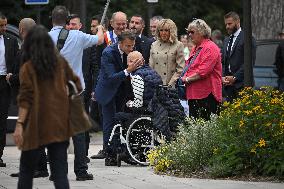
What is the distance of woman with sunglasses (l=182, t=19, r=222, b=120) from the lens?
51.5 ft

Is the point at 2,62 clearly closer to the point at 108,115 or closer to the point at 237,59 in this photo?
the point at 108,115

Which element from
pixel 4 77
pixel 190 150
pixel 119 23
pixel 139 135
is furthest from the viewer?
pixel 119 23

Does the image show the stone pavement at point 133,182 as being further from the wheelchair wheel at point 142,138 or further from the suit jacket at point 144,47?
the suit jacket at point 144,47

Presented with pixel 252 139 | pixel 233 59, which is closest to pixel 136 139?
pixel 233 59

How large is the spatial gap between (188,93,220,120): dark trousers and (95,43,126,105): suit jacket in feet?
3.35

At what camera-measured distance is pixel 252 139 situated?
542 inches

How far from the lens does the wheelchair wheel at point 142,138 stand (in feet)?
51.9

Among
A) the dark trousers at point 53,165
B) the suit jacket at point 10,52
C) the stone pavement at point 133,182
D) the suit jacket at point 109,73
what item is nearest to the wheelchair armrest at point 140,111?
the suit jacket at point 109,73

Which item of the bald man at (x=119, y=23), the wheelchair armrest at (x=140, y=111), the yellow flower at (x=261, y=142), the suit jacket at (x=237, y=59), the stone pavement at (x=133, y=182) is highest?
the bald man at (x=119, y=23)

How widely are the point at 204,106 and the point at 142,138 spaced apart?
3.03 ft

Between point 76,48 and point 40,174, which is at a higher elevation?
point 76,48

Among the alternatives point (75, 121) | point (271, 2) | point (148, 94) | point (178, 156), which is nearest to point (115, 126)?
point (148, 94)

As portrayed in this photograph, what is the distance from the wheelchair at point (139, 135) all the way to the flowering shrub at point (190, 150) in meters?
0.86

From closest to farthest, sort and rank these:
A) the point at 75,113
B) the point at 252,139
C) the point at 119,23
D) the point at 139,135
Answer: the point at 75,113, the point at 252,139, the point at 139,135, the point at 119,23
